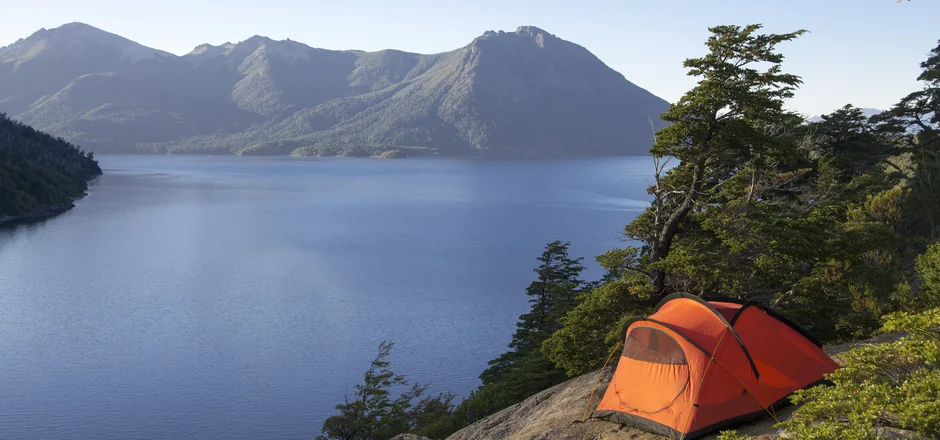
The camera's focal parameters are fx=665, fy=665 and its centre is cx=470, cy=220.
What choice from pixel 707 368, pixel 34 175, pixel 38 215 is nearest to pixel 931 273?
pixel 707 368

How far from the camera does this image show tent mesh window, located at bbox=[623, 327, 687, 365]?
11906 mm

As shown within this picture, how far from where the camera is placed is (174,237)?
7638 cm

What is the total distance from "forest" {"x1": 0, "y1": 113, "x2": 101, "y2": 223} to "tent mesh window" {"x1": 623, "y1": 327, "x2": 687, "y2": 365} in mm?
96486

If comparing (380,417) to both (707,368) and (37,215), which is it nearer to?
(707,368)

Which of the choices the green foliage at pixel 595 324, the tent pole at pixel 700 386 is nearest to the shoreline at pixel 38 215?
the green foliage at pixel 595 324

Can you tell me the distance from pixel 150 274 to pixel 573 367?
49.9m

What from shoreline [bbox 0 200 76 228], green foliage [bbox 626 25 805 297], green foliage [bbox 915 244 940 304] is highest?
green foliage [bbox 626 25 805 297]

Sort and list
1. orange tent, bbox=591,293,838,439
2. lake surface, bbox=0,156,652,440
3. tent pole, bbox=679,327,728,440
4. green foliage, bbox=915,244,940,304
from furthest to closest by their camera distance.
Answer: lake surface, bbox=0,156,652,440 → green foliage, bbox=915,244,940,304 → orange tent, bbox=591,293,838,439 → tent pole, bbox=679,327,728,440

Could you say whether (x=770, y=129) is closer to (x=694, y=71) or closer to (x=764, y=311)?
(x=694, y=71)

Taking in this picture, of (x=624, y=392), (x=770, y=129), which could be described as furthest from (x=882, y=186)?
(x=624, y=392)

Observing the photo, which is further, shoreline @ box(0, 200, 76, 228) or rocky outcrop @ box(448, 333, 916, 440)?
shoreline @ box(0, 200, 76, 228)

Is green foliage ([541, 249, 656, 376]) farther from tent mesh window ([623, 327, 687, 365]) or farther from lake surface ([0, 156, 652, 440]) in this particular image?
lake surface ([0, 156, 652, 440])

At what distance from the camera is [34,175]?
101 metres

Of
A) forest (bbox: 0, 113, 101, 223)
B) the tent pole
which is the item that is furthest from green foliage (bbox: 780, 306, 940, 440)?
forest (bbox: 0, 113, 101, 223)
